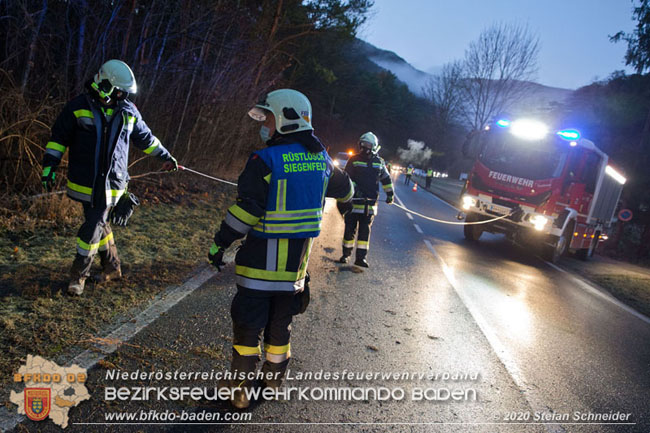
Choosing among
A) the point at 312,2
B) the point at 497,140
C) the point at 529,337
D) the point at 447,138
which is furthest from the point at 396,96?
the point at 529,337

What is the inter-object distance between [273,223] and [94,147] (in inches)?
82.9

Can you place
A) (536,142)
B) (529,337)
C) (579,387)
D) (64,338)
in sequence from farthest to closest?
(536,142) → (529,337) → (579,387) → (64,338)

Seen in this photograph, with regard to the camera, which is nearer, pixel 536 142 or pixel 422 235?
pixel 536 142

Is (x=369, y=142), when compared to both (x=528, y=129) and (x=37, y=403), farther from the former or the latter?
(x=528, y=129)

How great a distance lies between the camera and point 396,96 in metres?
69.8

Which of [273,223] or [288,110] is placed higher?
[288,110]

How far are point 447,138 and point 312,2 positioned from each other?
44805 millimetres

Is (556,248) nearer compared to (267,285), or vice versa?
(267,285)

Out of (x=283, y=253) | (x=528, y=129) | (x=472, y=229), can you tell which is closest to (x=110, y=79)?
(x=283, y=253)

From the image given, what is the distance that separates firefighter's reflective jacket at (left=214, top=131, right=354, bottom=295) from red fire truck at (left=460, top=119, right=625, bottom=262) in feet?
27.0

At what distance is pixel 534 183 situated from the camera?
9.45m

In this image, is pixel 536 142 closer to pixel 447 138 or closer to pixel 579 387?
pixel 579 387

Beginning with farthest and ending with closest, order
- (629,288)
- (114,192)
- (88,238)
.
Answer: (629,288), (114,192), (88,238)

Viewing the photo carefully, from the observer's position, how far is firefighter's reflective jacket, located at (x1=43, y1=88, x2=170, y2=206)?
3.55 meters
